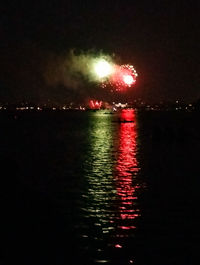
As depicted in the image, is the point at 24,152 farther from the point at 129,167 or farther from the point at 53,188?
the point at 53,188

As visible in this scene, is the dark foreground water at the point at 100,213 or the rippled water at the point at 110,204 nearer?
the dark foreground water at the point at 100,213

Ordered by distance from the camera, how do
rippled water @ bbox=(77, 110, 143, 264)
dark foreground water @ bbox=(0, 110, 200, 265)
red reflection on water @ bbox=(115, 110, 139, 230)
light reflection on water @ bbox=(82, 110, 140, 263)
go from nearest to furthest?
dark foreground water @ bbox=(0, 110, 200, 265)
rippled water @ bbox=(77, 110, 143, 264)
light reflection on water @ bbox=(82, 110, 140, 263)
red reflection on water @ bbox=(115, 110, 139, 230)

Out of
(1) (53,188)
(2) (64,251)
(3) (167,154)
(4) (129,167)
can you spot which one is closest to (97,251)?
(2) (64,251)

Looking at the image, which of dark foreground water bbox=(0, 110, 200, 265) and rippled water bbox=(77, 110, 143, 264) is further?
rippled water bbox=(77, 110, 143, 264)

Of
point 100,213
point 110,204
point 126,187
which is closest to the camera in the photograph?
point 100,213

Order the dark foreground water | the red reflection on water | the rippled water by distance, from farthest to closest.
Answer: the red reflection on water < the rippled water < the dark foreground water

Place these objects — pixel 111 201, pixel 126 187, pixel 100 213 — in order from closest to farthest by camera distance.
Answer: pixel 100 213, pixel 111 201, pixel 126 187

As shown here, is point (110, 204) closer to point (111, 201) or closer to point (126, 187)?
point (111, 201)

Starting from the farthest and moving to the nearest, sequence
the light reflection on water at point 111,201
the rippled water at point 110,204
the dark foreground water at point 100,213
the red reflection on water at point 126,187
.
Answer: the red reflection on water at point 126,187 < the light reflection on water at point 111,201 < the rippled water at point 110,204 < the dark foreground water at point 100,213

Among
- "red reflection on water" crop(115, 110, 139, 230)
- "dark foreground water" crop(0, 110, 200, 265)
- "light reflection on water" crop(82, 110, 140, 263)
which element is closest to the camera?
"dark foreground water" crop(0, 110, 200, 265)

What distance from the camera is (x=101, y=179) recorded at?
42750 mm

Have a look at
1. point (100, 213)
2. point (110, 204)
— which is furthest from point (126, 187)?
point (100, 213)

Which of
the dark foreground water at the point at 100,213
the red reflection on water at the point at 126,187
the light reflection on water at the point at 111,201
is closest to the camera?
the dark foreground water at the point at 100,213

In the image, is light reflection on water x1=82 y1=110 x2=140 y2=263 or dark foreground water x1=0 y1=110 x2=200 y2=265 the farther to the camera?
light reflection on water x1=82 y1=110 x2=140 y2=263
